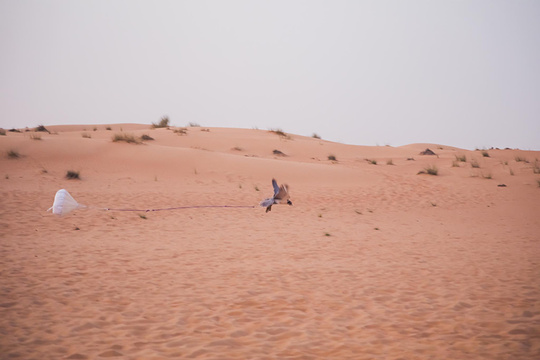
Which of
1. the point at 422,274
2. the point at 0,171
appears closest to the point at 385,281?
the point at 422,274

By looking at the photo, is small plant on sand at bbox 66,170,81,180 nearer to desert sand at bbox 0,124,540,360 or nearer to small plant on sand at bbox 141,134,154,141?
desert sand at bbox 0,124,540,360

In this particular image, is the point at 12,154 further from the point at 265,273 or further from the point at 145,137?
the point at 265,273

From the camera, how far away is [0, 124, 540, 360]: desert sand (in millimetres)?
3838

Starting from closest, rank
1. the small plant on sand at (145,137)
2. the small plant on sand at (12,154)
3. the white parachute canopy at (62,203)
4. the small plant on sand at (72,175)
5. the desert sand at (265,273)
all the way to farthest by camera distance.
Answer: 1. the desert sand at (265,273)
2. the white parachute canopy at (62,203)
3. the small plant on sand at (72,175)
4. the small plant on sand at (12,154)
5. the small plant on sand at (145,137)

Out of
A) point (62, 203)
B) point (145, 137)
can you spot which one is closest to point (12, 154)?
point (145, 137)

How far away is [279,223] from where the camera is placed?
10.1m

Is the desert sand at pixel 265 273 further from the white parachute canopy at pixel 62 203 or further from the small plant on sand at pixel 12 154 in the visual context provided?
the small plant on sand at pixel 12 154

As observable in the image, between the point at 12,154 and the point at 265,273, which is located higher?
the point at 12,154

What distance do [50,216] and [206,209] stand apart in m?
3.84

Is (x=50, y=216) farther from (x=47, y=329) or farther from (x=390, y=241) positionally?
(x=390, y=241)

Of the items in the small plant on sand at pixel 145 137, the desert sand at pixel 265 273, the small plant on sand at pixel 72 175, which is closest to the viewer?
the desert sand at pixel 265 273

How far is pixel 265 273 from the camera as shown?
5.97 m

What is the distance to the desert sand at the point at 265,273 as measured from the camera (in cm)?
384

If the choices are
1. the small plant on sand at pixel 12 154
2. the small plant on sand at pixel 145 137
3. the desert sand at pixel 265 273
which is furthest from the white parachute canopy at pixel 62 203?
the small plant on sand at pixel 145 137
